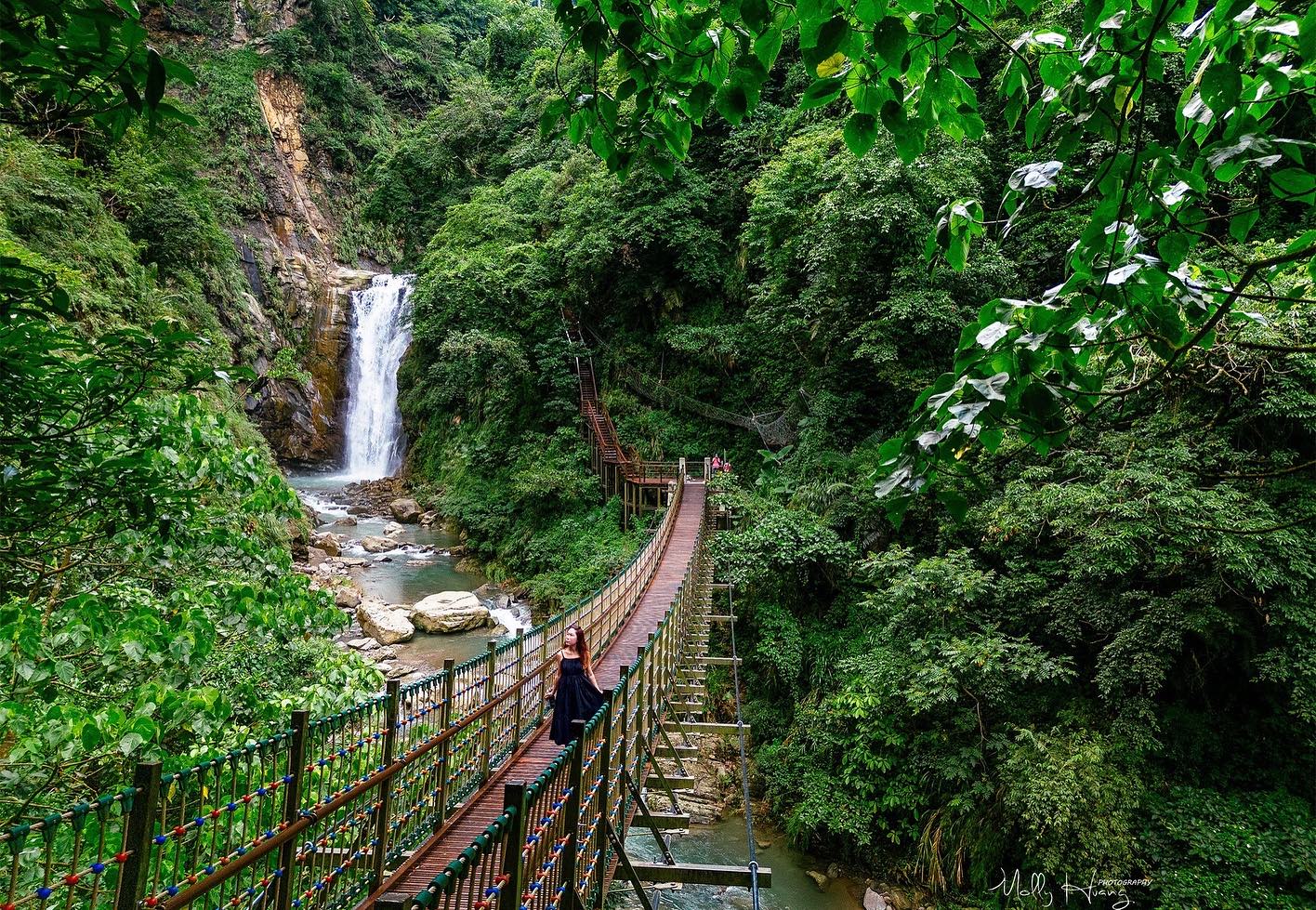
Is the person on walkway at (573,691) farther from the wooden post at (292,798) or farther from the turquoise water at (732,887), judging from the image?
the turquoise water at (732,887)

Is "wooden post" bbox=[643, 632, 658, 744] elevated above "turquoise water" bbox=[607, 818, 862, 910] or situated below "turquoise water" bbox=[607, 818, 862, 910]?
above

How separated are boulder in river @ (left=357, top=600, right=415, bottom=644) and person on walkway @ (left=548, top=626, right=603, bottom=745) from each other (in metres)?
8.37

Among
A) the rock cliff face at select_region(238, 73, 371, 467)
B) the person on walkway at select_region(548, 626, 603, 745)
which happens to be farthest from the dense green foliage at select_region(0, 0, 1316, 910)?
the rock cliff face at select_region(238, 73, 371, 467)

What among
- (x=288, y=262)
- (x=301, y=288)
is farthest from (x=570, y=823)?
(x=288, y=262)

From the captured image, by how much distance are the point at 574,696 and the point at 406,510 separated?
1656 centimetres

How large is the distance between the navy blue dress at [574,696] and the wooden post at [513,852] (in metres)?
2.26

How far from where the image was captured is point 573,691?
438 cm

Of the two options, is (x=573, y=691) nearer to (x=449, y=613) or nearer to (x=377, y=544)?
(x=449, y=613)

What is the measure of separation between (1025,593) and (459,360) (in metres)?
14.2

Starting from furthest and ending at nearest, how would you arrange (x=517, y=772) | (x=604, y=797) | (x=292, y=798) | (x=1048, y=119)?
(x=517, y=772)
(x=604, y=797)
(x=292, y=798)
(x=1048, y=119)

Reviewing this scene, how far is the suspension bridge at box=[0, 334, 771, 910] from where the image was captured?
2.05m

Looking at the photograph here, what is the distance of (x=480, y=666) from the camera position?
495 cm

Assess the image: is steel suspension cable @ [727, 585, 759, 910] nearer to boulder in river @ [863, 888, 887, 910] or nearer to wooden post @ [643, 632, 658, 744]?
wooden post @ [643, 632, 658, 744]

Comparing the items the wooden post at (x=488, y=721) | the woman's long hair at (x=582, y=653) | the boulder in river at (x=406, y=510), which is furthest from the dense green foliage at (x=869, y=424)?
the woman's long hair at (x=582, y=653)
